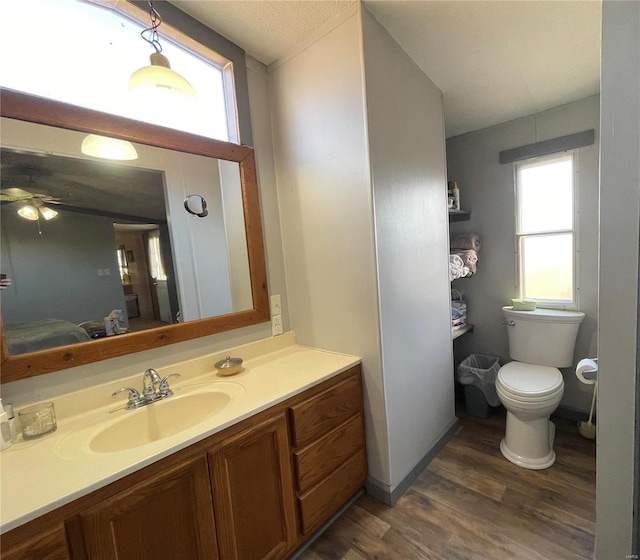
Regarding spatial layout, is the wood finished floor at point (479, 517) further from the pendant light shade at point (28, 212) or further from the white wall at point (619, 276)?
the pendant light shade at point (28, 212)

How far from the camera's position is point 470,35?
1.51 m

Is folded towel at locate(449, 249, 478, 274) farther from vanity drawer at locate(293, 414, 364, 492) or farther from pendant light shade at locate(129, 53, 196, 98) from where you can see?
pendant light shade at locate(129, 53, 196, 98)

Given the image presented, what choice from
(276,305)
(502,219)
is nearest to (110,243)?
(276,305)

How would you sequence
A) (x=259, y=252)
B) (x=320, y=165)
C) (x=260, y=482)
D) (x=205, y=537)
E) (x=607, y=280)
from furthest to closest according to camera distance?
(x=259, y=252), (x=320, y=165), (x=260, y=482), (x=205, y=537), (x=607, y=280)

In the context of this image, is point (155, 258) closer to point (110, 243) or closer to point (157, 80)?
point (110, 243)

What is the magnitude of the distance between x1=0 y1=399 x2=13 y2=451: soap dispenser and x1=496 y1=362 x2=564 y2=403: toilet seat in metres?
2.35

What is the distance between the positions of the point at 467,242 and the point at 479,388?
1186mm

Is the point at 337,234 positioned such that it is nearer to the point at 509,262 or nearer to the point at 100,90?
the point at 100,90

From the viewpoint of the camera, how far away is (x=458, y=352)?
2764 millimetres

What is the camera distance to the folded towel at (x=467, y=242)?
8.19 feet

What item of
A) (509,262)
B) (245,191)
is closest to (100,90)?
(245,191)

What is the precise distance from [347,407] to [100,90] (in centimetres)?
179

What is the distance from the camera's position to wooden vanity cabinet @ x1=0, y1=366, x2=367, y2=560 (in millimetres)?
755

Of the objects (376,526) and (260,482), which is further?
(376,526)
